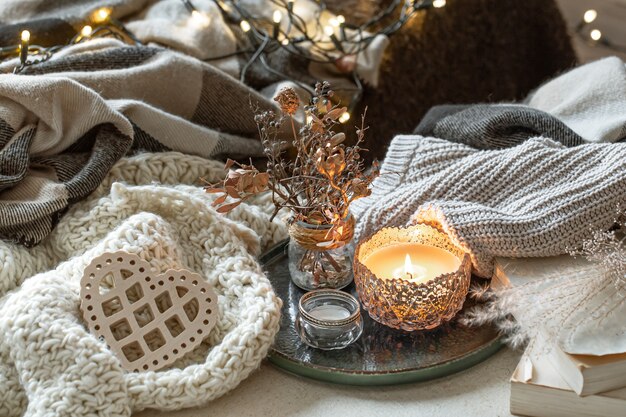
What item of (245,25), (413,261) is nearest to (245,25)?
(245,25)

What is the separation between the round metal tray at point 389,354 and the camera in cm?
73

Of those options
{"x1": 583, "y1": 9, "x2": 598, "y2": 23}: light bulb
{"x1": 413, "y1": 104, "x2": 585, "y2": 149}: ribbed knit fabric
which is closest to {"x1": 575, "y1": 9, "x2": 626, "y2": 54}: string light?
{"x1": 583, "y1": 9, "x2": 598, "y2": 23}: light bulb

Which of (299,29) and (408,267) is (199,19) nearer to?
(299,29)

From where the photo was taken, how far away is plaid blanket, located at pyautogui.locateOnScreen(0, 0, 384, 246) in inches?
33.7

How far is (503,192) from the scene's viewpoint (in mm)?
831

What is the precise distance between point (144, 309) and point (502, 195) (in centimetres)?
40

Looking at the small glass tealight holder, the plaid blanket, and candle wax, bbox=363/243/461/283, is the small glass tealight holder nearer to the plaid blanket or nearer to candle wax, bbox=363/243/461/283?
candle wax, bbox=363/243/461/283

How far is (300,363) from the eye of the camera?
2.41 ft

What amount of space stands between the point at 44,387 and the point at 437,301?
37cm

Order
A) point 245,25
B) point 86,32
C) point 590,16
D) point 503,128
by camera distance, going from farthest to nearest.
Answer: point 590,16, point 245,25, point 86,32, point 503,128

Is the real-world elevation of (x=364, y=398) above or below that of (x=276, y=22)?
below

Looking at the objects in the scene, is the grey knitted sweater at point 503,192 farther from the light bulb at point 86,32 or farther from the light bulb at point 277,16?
the light bulb at point 86,32

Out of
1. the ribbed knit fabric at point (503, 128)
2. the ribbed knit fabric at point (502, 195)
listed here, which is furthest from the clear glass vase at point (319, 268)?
the ribbed knit fabric at point (503, 128)

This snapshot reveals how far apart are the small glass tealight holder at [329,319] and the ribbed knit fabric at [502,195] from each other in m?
0.11
